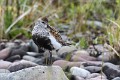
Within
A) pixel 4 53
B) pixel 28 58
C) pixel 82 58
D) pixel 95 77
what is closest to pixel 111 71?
pixel 95 77

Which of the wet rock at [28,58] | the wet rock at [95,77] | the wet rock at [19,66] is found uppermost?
the wet rock at [19,66]

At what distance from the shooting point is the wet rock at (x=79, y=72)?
3807 millimetres

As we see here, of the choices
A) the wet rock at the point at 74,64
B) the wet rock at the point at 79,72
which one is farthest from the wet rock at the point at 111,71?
the wet rock at the point at 74,64

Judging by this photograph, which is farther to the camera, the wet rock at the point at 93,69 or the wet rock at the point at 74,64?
the wet rock at the point at 74,64

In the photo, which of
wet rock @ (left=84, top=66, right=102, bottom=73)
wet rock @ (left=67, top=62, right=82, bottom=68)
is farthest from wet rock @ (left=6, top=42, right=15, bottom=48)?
wet rock @ (left=84, top=66, right=102, bottom=73)

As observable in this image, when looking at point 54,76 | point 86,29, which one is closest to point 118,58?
point 54,76

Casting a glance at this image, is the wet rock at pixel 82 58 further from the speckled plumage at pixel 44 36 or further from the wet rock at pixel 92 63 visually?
the speckled plumage at pixel 44 36

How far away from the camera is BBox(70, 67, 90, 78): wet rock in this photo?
3807mm

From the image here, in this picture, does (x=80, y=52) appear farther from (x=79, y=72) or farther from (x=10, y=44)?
(x=10, y=44)

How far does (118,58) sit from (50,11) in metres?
2.32

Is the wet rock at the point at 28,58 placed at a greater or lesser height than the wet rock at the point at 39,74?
lesser

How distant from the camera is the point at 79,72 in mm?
3830

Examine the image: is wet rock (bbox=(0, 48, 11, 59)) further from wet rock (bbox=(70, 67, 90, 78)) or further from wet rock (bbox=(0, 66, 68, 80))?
wet rock (bbox=(0, 66, 68, 80))

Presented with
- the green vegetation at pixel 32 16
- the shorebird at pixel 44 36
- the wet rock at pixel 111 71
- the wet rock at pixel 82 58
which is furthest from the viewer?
the green vegetation at pixel 32 16
